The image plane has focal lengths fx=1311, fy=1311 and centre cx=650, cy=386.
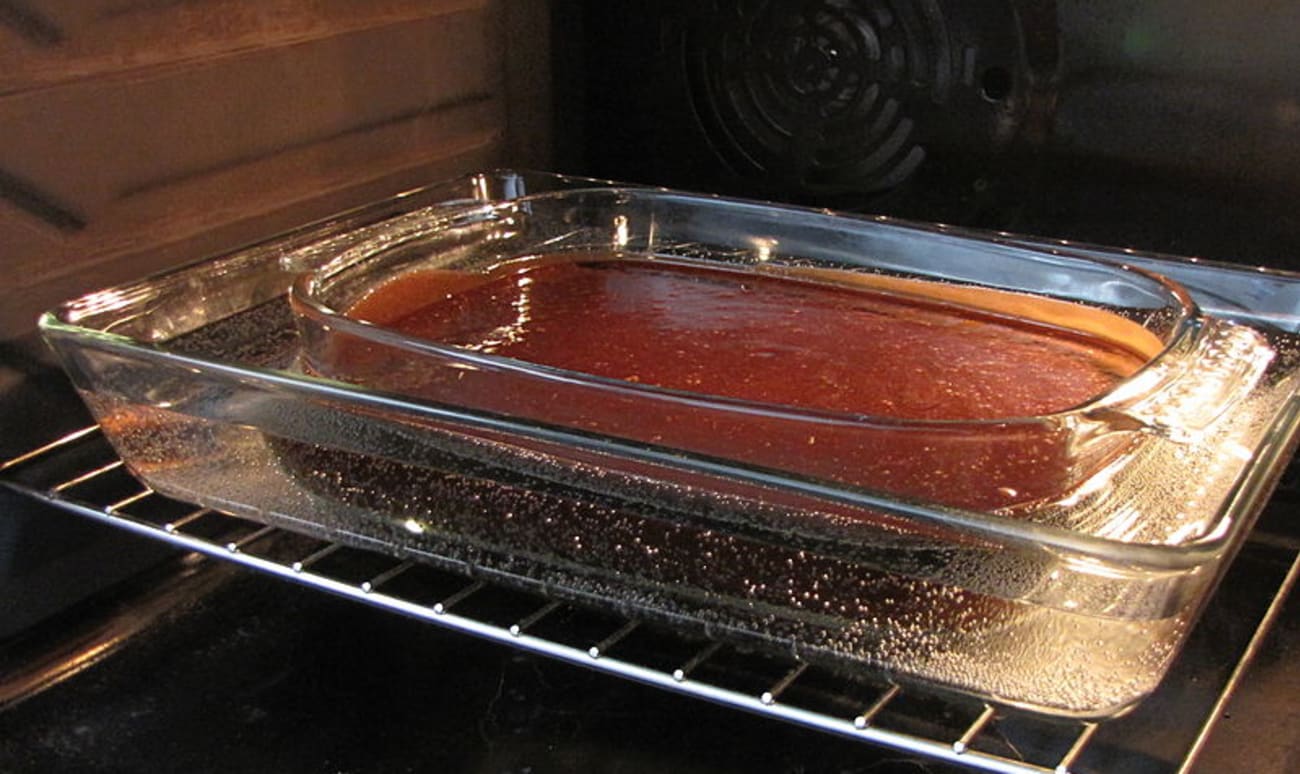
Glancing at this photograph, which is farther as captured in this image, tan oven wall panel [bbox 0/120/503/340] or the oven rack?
tan oven wall panel [bbox 0/120/503/340]

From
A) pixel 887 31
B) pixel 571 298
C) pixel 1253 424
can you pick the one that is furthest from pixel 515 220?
pixel 1253 424

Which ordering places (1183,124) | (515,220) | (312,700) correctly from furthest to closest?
1. (515,220)
2. (1183,124)
3. (312,700)

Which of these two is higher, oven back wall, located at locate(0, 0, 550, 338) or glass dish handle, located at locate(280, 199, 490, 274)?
oven back wall, located at locate(0, 0, 550, 338)

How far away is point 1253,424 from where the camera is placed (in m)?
0.66

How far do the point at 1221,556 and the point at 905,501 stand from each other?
117 mm

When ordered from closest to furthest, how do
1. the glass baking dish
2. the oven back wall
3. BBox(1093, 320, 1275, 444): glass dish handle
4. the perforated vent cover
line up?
the glass baking dish, BBox(1093, 320, 1275, 444): glass dish handle, the oven back wall, the perforated vent cover

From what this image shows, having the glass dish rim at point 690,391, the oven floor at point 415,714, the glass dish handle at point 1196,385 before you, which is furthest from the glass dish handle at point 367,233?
the glass dish handle at point 1196,385

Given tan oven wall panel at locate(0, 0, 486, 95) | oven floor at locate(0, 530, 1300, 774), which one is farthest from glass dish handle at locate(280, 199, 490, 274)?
oven floor at locate(0, 530, 1300, 774)

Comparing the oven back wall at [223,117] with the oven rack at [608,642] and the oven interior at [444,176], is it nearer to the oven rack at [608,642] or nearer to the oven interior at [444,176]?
the oven interior at [444,176]

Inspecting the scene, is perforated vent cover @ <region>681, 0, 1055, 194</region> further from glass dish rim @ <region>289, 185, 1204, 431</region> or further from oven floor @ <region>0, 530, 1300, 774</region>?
oven floor @ <region>0, 530, 1300, 774</region>

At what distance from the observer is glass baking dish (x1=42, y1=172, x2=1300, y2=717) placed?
0.53 m

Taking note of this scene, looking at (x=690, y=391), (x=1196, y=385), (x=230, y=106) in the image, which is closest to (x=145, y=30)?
(x=230, y=106)

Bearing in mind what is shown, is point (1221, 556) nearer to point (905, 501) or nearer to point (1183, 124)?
point (905, 501)

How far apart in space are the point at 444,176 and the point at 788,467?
54cm
